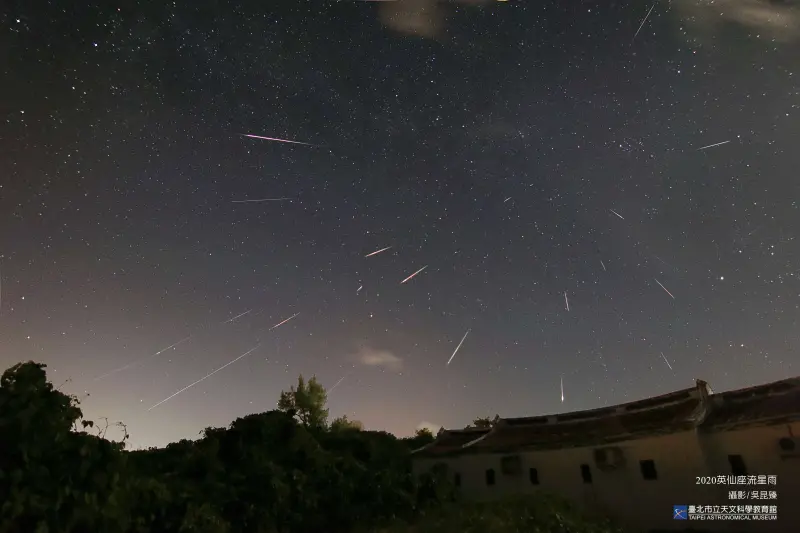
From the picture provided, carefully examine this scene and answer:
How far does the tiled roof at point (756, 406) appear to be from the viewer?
2045 centimetres

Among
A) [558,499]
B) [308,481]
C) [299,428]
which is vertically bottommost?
[558,499]

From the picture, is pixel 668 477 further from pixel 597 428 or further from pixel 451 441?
pixel 451 441

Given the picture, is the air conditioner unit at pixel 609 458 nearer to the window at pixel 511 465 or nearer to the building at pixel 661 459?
the building at pixel 661 459

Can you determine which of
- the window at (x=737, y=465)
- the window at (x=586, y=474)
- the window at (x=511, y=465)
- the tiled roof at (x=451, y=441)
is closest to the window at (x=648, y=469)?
the window at (x=586, y=474)

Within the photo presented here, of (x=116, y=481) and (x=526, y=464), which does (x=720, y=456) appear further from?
(x=116, y=481)

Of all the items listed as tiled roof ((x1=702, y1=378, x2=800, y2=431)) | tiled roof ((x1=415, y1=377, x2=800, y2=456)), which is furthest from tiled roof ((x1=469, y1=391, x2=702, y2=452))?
tiled roof ((x1=702, y1=378, x2=800, y2=431))

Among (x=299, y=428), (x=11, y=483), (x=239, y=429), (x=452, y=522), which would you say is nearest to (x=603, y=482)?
(x=452, y=522)

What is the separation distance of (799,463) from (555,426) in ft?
41.6

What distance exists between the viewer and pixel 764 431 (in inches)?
798

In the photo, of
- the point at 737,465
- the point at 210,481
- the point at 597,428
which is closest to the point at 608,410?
the point at 597,428

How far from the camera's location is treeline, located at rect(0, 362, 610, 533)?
37.4 feet

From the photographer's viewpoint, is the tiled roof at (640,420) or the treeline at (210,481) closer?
the treeline at (210,481)

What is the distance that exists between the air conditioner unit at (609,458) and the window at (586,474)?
0.56 m

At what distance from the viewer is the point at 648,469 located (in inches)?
880
